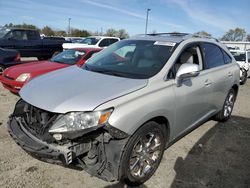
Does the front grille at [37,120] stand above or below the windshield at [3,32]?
below

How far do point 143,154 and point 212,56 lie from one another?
2.40 metres

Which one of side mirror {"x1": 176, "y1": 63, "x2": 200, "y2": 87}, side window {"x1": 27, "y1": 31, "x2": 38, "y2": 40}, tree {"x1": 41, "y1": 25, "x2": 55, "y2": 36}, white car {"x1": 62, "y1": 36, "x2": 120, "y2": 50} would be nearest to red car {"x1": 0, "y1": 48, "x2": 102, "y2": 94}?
side mirror {"x1": 176, "y1": 63, "x2": 200, "y2": 87}

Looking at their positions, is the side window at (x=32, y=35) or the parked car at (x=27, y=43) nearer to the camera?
the parked car at (x=27, y=43)

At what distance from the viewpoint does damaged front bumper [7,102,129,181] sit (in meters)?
2.37

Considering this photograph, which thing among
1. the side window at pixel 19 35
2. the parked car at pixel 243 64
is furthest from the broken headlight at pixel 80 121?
the side window at pixel 19 35

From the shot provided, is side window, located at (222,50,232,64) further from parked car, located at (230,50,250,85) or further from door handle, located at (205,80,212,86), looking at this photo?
parked car, located at (230,50,250,85)

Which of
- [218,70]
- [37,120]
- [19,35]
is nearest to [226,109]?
[218,70]

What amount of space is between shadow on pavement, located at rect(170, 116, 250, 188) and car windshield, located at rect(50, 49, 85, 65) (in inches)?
175

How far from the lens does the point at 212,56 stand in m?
4.27

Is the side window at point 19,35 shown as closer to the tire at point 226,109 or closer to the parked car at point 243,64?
the parked car at point 243,64

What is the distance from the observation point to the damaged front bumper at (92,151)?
2373 mm

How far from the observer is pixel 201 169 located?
331 cm

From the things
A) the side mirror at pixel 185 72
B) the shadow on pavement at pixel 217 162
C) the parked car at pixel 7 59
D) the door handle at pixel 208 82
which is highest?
the side mirror at pixel 185 72

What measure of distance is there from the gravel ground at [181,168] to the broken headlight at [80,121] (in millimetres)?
888
